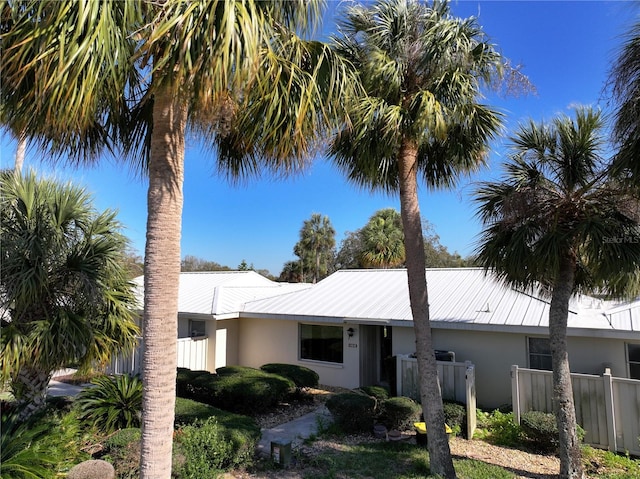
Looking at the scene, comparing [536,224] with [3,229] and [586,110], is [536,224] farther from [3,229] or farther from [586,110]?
[3,229]

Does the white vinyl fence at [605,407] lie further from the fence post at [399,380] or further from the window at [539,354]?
the fence post at [399,380]

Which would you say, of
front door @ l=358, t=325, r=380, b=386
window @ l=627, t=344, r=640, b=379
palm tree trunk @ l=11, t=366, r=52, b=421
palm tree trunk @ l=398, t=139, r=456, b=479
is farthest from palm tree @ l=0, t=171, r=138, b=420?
window @ l=627, t=344, r=640, b=379

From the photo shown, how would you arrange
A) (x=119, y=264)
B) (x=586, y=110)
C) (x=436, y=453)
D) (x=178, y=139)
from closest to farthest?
(x=178, y=139) < (x=436, y=453) < (x=586, y=110) < (x=119, y=264)

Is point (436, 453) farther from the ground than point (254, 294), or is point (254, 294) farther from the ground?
point (254, 294)

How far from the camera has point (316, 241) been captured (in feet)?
147

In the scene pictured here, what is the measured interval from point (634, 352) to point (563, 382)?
4433 mm

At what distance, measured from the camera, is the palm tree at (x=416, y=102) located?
6.38 m

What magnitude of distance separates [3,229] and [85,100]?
15.5ft

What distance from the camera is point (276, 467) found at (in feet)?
22.8

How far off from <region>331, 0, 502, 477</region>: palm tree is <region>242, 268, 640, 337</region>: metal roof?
2568mm

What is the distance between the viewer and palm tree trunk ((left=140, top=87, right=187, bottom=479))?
3.91 meters

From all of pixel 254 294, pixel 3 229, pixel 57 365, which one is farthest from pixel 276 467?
pixel 254 294

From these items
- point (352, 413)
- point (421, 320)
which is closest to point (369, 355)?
point (352, 413)

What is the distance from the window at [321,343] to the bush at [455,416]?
16.6 ft
